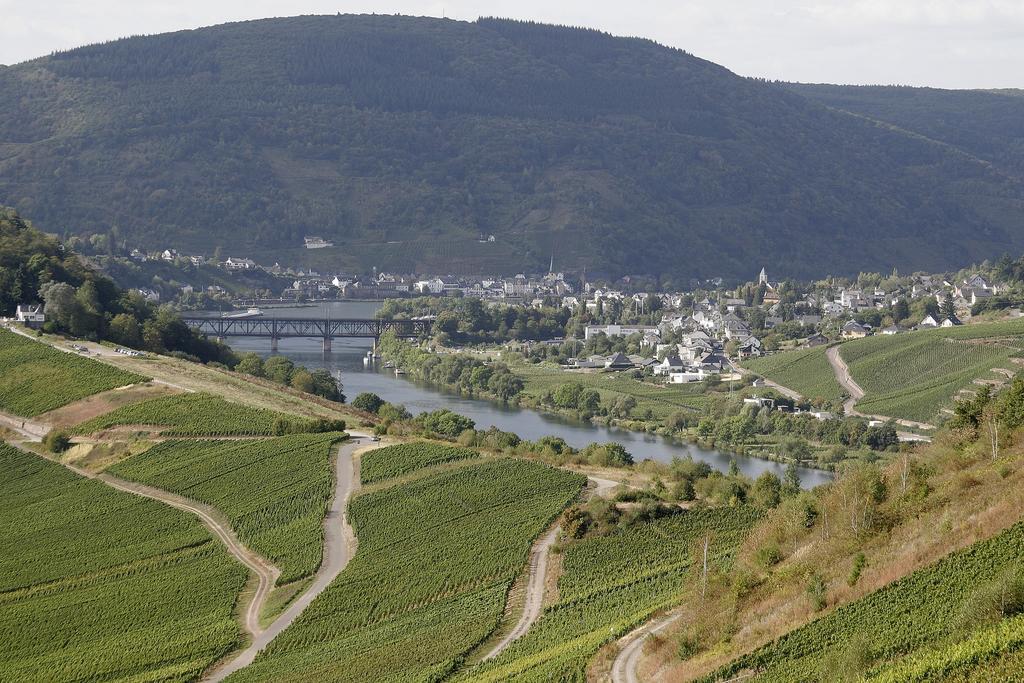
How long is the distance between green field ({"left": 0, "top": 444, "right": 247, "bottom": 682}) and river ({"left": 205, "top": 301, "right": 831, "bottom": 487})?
85.6ft

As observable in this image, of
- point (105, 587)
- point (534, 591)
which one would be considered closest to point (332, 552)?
point (105, 587)

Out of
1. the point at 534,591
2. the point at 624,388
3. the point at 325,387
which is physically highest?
the point at 534,591

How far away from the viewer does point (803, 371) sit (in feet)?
314

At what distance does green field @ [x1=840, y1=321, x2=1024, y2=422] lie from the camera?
80.4 m

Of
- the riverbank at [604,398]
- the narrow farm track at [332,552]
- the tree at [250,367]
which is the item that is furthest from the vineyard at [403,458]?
the tree at [250,367]

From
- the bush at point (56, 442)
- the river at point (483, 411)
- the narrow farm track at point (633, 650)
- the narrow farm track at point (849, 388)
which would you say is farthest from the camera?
the narrow farm track at point (849, 388)

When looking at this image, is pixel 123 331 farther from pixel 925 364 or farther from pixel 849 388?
pixel 925 364

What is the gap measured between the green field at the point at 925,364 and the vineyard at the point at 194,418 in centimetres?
3666

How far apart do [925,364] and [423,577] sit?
194 feet

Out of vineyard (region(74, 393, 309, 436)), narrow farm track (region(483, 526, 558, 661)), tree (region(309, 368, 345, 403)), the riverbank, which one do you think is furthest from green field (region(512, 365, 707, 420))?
narrow farm track (region(483, 526, 558, 661))

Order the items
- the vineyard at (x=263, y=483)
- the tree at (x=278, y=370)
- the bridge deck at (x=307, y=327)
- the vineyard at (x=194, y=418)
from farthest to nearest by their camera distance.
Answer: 1. the bridge deck at (x=307, y=327)
2. the tree at (x=278, y=370)
3. the vineyard at (x=194, y=418)
4. the vineyard at (x=263, y=483)

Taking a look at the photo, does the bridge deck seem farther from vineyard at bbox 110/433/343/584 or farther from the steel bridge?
vineyard at bbox 110/433/343/584

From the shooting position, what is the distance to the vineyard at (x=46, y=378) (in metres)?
61.6

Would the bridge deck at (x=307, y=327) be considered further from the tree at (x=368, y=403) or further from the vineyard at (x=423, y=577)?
the vineyard at (x=423, y=577)
